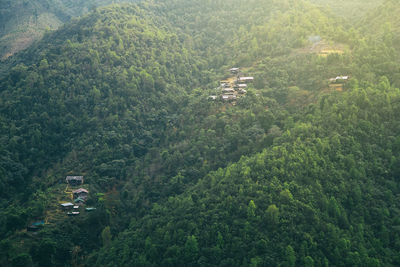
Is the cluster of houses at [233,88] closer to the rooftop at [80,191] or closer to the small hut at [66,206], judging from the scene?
the rooftop at [80,191]

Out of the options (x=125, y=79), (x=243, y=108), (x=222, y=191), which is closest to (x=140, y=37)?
(x=125, y=79)

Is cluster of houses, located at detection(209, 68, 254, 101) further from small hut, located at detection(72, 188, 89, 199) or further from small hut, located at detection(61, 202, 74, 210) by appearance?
small hut, located at detection(61, 202, 74, 210)

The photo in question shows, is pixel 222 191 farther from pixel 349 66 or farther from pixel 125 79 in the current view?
pixel 125 79

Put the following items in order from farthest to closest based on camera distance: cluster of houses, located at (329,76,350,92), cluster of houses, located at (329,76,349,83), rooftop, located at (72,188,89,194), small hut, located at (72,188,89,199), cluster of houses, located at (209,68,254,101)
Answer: cluster of houses, located at (209,68,254,101) < cluster of houses, located at (329,76,349,83) < cluster of houses, located at (329,76,350,92) < rooftop, located at (72,188,89,194) < small hut, located at (72,188,89,199)

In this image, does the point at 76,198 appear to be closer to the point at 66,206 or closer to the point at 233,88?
the point at 66,206

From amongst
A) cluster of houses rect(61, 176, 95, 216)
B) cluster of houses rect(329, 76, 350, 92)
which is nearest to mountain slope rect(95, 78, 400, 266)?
cluster of houses rect(329, 76, 350, 92)

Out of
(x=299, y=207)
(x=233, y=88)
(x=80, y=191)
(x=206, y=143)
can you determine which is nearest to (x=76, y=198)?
(x=80, y=191)

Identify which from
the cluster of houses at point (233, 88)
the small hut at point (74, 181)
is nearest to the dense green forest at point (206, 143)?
A: the small hut at point (74, 181)
